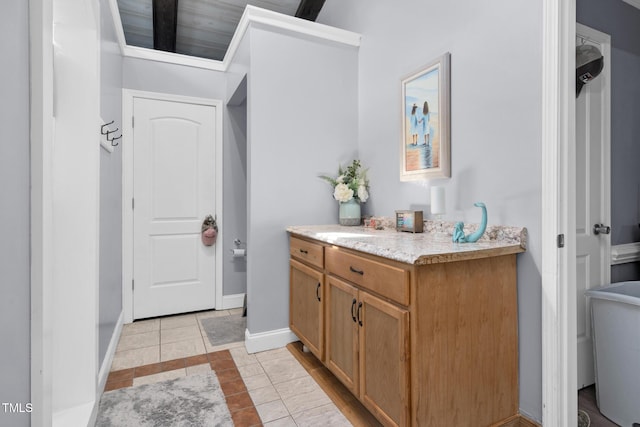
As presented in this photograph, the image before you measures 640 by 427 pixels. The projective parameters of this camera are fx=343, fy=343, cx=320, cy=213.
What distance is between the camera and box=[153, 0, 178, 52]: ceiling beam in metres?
3.22

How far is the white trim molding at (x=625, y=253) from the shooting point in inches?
87.7

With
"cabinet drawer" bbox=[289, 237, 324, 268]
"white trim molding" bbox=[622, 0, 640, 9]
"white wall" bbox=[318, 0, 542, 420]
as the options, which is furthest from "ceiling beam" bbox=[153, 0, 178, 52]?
"white trim molding" bbox=[622, 0, 640, 9]

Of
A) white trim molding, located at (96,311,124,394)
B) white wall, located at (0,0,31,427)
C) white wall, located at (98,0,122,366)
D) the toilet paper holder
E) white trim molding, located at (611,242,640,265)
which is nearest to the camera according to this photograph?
white wall, located at (0,0,31,427)

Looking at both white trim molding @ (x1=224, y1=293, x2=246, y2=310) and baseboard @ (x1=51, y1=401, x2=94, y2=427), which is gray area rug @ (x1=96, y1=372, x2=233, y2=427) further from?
white trim molding @ (x1=224, y1=293, x2=246, y2=310)

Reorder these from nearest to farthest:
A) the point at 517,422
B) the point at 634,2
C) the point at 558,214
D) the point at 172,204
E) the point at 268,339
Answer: the point at 558,214 < the point at 517,422 < the point at 634,2 < the point at 268,339 < the point at 172,204

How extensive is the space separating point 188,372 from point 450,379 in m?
1.69

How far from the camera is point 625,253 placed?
2.26 m

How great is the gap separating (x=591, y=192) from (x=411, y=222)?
3.64ft

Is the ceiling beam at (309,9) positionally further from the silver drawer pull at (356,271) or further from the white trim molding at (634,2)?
the silver drawer pull at (356,271)

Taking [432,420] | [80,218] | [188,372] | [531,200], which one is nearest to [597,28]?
[531,200]

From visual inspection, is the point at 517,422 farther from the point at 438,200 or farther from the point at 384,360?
the point at 438,200

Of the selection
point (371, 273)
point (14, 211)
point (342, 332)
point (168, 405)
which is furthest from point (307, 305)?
point (14, 211)

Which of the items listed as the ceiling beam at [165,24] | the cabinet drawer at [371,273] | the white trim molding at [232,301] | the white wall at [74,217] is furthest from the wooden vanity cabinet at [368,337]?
the ceiling beam at [165,24]

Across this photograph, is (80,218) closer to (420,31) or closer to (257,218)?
(257,218)
